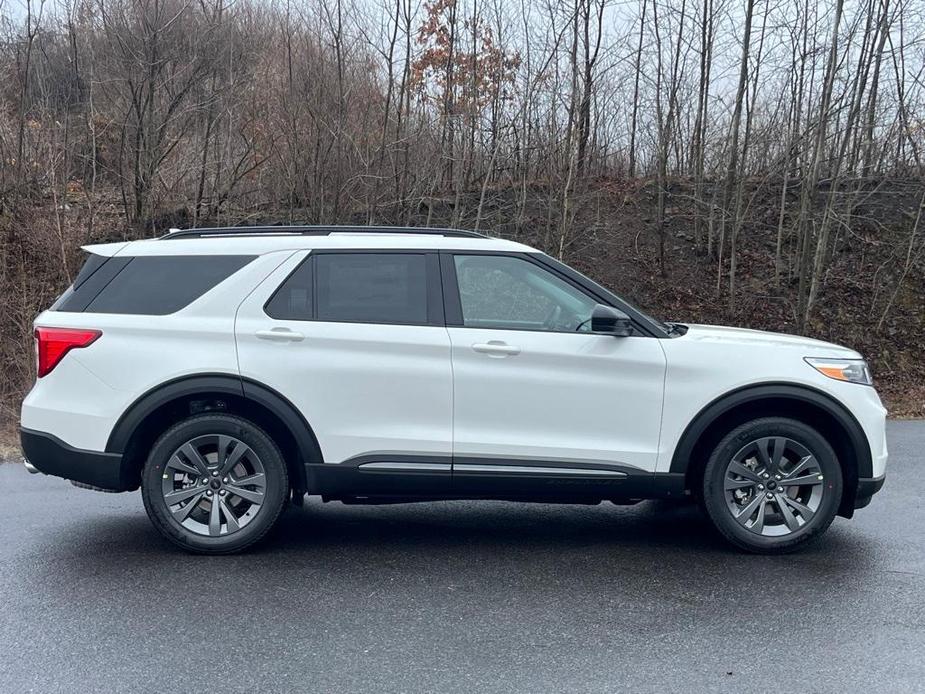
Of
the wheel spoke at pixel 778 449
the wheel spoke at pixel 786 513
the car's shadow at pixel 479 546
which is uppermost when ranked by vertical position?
the wheel spoke at pixel 778 449

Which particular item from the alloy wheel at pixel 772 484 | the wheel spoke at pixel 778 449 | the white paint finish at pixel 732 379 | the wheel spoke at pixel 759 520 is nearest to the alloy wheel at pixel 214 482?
the white paint finish at pixel 732 379

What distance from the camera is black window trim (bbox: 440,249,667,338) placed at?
193 inches

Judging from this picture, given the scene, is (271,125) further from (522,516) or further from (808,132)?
(522,516)

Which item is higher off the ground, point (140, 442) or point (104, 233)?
point (104, 233)

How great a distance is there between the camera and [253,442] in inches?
192

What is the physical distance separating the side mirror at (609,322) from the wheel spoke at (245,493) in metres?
2.17

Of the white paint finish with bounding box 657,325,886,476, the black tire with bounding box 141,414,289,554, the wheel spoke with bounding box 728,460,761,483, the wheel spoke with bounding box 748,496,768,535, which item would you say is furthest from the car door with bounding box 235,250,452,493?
the wheel spoke with bounding box 748,496,768,535

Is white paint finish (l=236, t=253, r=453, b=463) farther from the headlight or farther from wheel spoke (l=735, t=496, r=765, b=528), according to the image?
the headlight

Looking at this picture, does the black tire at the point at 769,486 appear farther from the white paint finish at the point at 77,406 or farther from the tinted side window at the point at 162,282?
the white paint finish at the point at 77,406

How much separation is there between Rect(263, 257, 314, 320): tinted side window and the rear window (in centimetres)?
29

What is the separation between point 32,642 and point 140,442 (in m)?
1.40

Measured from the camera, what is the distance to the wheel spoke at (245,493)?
490 centimetres

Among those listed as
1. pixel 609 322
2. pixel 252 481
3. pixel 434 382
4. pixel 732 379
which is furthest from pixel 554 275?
pixel 252 481

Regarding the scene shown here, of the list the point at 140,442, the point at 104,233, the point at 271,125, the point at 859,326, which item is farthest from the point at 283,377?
the point at 859,326
